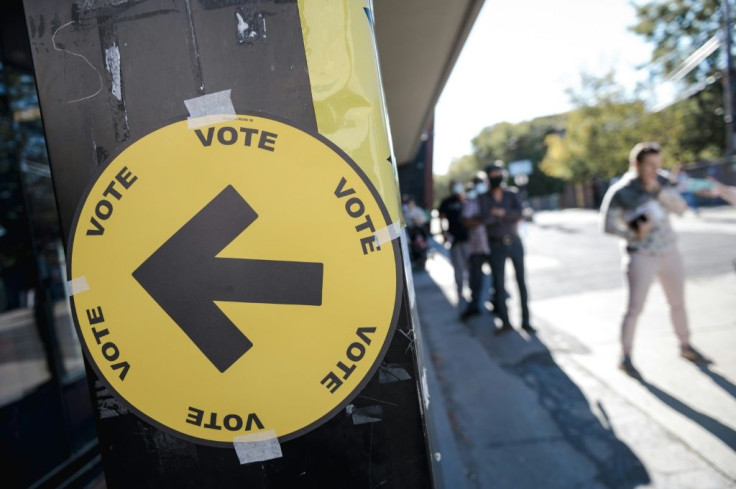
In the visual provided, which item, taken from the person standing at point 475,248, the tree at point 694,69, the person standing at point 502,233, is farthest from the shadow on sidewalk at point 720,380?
the tree at point 694,69

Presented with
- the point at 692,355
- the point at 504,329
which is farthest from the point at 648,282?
the point at 504,329

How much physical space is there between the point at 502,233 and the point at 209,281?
3969 mm

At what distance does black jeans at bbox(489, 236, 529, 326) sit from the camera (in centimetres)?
449

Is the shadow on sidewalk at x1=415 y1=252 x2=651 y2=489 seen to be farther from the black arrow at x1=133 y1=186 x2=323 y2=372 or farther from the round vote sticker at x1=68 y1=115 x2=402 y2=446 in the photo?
the black arrow at x1=133 y1=186 x2=323 y2=372

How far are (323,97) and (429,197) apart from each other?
55.9 feet

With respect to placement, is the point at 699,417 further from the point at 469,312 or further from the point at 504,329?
the point at 469,312

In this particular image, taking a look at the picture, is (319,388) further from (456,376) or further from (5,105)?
(5,105)

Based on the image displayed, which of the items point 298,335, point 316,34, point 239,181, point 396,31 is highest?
point 396,31

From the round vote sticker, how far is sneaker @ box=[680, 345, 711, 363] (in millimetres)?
3642

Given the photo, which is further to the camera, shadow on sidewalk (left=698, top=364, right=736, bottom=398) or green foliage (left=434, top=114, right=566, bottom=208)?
green foliage (left=434, top=114, right=566, bottom=208)

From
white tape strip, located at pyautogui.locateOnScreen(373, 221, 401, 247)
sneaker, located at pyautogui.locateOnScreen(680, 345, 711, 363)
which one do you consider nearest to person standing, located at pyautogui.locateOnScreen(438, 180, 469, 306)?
sneaker, located at pyautogui.locateOnScreen(680, 345, 711, 363)

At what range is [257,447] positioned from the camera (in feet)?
3.44

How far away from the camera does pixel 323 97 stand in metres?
1.01

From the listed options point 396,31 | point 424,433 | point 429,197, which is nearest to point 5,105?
point 396,31
